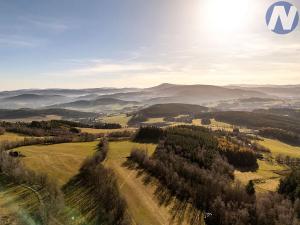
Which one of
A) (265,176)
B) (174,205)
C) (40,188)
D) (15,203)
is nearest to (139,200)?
(174,205)

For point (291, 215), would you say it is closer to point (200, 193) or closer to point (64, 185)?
point (200, 193)

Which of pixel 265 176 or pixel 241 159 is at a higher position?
pixel 241 159

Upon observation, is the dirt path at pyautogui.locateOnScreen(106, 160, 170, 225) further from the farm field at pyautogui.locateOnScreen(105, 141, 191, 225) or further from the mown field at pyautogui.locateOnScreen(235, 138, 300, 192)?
the mown field at pyautogui.locateOnScreen(235, 138, 300, 192)

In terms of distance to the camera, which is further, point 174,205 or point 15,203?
point 174,205

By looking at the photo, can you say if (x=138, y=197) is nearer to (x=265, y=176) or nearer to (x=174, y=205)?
(x=174, y=205)

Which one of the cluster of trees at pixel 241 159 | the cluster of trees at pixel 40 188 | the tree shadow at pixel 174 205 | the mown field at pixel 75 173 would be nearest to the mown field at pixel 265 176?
the cluster of trees at pixel 241 159

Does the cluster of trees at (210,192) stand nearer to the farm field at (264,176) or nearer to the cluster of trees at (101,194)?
the farm field at (264,176)

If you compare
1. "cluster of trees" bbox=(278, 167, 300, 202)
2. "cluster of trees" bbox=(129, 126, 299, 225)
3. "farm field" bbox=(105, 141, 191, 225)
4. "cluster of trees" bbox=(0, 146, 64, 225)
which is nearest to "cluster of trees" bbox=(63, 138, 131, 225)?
"farm field" bbox=(105, 141, 191, 225)
